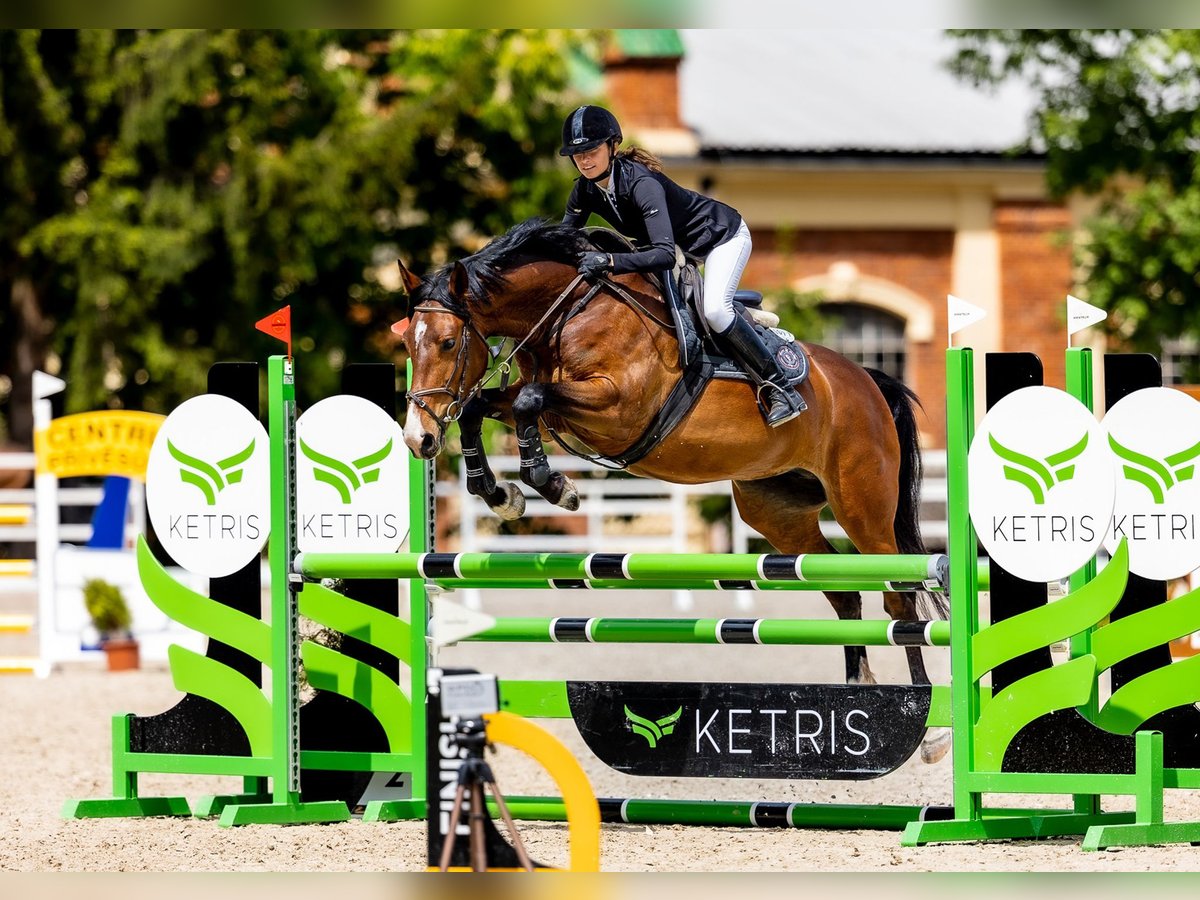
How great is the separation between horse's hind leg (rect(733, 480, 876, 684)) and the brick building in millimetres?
14157

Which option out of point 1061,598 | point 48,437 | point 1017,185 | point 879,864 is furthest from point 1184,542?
point 1017,185

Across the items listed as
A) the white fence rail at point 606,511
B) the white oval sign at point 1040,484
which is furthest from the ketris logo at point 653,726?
the white fence rail at point 606,511

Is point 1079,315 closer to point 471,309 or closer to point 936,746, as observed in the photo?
point 936,746

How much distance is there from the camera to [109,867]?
4.33 m

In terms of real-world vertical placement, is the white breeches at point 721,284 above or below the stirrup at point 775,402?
above

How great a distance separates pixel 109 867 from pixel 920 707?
2209 millimetres

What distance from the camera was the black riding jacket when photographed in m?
4.75

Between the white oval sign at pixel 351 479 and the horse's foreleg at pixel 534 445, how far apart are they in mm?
730

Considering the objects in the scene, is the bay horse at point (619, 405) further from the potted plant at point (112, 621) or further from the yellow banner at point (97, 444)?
the potted plant at point (112, 621)

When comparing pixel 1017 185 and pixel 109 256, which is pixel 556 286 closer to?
pixel 109 256

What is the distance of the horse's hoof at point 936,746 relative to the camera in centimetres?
496

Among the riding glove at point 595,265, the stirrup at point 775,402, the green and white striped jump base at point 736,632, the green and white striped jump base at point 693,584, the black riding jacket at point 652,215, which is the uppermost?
the black riding jacket at point 652,215

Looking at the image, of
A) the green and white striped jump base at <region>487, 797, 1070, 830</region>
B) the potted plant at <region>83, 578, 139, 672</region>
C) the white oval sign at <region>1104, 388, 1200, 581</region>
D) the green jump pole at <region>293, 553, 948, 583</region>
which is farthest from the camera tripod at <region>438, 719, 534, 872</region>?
the potted plant at <region>83, 578, 139, 672</region>

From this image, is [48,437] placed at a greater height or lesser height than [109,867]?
greater
